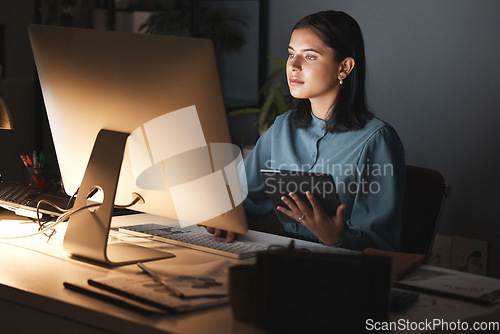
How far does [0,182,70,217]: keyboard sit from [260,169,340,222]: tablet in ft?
1.80

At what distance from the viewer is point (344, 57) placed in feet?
6.52

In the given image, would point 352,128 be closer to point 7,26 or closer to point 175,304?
point 175,304

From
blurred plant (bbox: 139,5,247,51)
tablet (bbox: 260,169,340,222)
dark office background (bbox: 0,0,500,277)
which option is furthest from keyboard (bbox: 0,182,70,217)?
blurred plant (bbox: 139,5,247,51)

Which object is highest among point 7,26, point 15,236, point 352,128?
point 7,26

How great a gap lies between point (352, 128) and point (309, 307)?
1.09m

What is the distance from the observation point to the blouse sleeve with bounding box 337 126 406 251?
170 cm

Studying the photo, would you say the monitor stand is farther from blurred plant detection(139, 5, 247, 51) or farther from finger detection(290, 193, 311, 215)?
blurred plant detection(139, 5, 247, 51)

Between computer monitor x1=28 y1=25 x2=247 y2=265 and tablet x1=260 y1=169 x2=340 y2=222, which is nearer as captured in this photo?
computer monitor x1=28 y1=25 x2=247 y2=265

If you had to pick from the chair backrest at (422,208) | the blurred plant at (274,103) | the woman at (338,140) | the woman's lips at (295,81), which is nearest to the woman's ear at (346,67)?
the woman at (338,140)

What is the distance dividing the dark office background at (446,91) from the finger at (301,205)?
5.56 feet

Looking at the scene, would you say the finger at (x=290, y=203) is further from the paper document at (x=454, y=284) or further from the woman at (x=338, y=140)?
the paper document at (x=454, y=284)

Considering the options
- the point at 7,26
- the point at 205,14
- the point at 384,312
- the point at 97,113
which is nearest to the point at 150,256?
the point at 97,113

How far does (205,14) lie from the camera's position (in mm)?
3967

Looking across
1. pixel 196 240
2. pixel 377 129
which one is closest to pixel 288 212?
pixel 196 240
